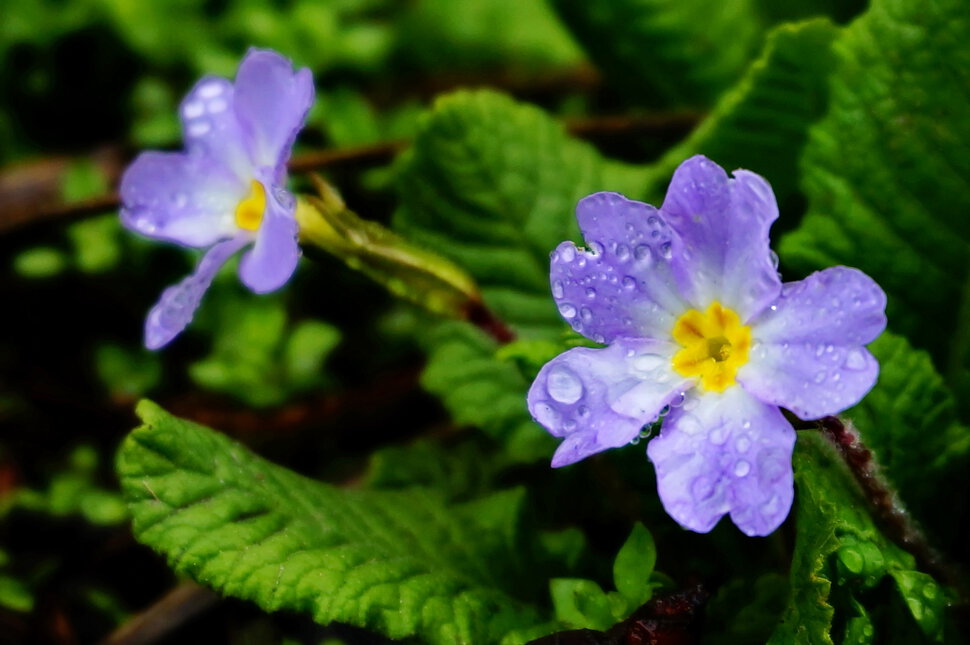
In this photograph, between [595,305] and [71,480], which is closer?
[595,305]

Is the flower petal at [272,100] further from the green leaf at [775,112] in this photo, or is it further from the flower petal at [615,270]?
the green leaf at [775,112]

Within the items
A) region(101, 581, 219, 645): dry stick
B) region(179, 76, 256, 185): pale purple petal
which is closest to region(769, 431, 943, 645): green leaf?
region(179, 76, 256, 185): pale purple petal

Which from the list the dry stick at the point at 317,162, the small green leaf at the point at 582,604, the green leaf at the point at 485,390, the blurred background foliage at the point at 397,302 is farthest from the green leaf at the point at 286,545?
the dry stick at the point at 317,162

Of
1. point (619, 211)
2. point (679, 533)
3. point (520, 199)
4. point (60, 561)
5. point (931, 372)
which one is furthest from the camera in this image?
point (60, 561)

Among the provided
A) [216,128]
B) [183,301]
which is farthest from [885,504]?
[216,128]

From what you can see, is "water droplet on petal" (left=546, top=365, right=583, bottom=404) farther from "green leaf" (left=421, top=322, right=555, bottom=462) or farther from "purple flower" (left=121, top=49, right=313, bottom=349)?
"green leaf" (left=421, top=322, right=555, bottom=462)

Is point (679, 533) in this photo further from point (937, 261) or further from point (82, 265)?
point (82, 265)

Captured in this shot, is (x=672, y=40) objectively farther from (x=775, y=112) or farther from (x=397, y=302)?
(x=397, y=302)

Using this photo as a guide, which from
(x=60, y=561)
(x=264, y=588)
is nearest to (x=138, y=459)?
(x=264, y=588)
